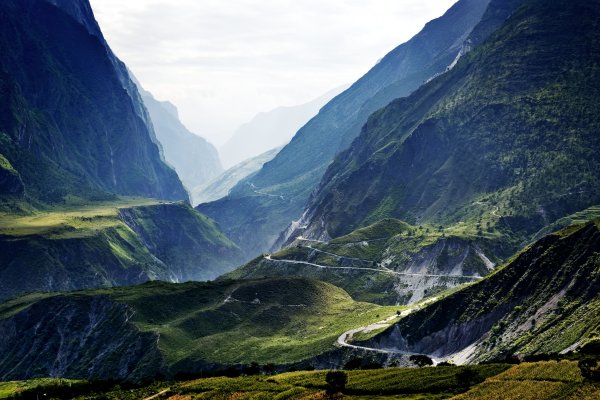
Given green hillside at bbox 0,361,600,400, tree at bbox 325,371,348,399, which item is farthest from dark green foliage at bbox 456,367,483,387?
tree at bbox 325,371,348,399

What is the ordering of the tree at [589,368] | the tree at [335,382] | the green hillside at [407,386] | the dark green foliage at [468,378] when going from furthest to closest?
the tree at [335,382], the dark green foliage at [468,378], the green hillside at [407,386], the tree at [589,368]

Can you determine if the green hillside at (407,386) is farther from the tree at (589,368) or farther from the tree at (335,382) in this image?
the tree at (335,382)

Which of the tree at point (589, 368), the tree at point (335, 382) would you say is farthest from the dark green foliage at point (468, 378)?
the tree at point (335, 382)

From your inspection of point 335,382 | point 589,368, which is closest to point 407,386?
Result: point 335,382

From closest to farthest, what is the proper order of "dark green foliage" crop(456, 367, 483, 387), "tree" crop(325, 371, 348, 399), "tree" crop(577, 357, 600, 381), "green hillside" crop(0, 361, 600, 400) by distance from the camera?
1. "tree" crop(577, 357, 600, 381)
2. "green hillside" crop(0, 361, 600, 400)
3. "dark green foliage" crop(456, 367, 483, 387)
4. "tree" crop(325, 371, 348, 399)

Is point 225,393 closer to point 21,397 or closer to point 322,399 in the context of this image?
point 322,399

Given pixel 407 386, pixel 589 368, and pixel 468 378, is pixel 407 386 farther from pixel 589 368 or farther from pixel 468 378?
pixel 589 368

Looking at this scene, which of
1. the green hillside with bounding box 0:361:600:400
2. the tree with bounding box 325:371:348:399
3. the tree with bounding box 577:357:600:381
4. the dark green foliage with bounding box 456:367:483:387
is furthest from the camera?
the tree with bounding box 325:371:348:399

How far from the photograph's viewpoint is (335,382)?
519 ft

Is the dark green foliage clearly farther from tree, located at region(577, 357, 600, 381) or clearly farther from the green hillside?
tree, located at region(577, 357, 600, 381)

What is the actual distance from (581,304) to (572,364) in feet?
203

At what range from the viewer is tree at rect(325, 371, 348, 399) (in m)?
155

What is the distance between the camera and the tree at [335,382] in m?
155

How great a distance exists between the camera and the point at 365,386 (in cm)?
15725
